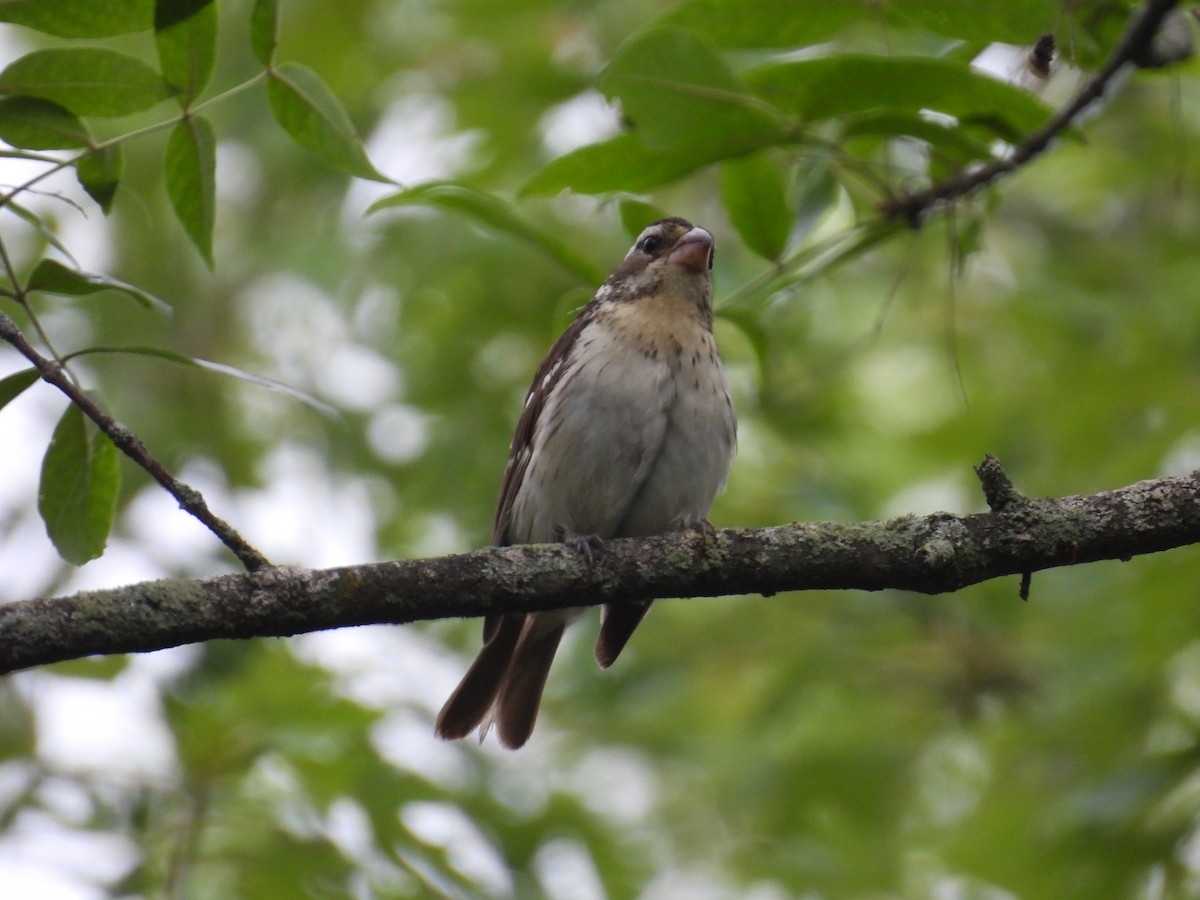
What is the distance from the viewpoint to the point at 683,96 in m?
3.35

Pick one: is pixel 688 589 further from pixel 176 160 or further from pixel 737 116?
pixel 176 160

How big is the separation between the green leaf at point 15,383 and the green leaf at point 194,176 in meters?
0.49

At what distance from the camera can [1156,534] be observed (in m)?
3.27

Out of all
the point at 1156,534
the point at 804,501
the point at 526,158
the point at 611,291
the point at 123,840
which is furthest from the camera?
the point at 526,158

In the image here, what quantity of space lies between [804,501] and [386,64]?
3737 mm

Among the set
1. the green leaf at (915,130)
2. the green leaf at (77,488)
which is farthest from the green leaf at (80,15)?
the green leaf at (915,130)

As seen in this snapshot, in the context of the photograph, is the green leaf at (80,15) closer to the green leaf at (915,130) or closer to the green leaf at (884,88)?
the green leaf at (884,88)

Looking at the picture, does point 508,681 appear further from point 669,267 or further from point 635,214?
point 635,214

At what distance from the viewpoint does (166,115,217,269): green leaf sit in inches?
125

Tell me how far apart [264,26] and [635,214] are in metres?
1.36

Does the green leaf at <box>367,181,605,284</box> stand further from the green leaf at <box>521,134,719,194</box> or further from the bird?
the bird

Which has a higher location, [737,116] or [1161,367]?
[1161,367]

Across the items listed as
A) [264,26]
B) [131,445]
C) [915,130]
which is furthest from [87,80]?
[915,130]

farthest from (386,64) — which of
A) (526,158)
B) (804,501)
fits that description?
(804,501)
